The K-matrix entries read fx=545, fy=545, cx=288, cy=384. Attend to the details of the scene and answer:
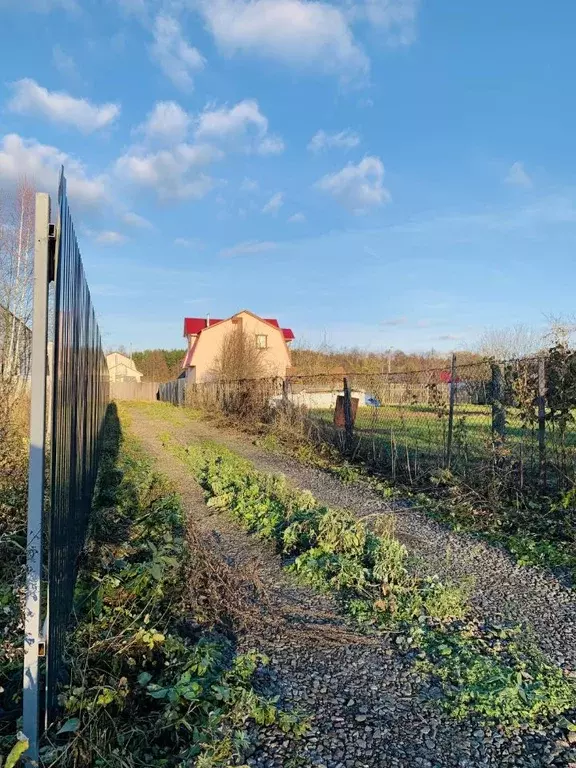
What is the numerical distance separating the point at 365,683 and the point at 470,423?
6576 millimetres

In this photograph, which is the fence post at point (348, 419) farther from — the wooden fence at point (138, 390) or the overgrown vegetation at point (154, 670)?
the wooden fence at point (138, 390)

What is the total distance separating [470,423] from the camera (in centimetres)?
903

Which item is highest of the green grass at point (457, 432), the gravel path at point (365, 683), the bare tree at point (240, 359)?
the bare tree at point (240, 359)

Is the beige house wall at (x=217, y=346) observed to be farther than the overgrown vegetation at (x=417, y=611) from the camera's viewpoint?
Yes

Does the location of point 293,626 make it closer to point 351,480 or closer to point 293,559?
point 293,559

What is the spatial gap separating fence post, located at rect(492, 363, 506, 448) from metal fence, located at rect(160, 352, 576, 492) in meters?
0.01

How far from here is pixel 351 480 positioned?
921 cm

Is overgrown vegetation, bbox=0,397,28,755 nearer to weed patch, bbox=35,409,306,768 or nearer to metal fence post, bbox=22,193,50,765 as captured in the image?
metal fence post, bbox=22,193,50,765

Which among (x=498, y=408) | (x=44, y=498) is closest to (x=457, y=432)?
(x=498, y=408)

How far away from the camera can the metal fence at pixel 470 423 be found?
656cm

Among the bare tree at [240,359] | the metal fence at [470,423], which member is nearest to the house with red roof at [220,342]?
the bare tree at [240,359]

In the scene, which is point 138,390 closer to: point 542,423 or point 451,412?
point 451,412

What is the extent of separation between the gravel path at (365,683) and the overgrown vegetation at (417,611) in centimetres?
14

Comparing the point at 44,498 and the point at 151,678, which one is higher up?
the point at 44,498
